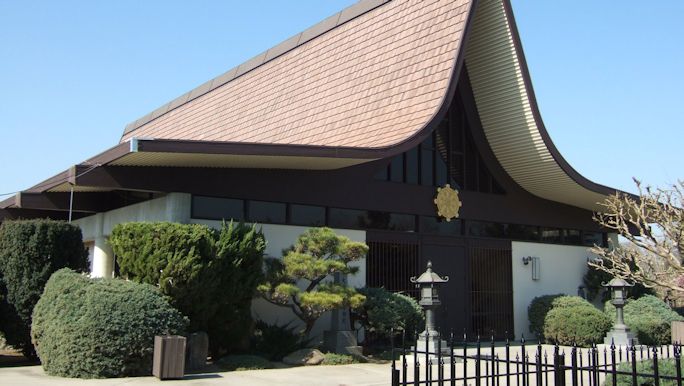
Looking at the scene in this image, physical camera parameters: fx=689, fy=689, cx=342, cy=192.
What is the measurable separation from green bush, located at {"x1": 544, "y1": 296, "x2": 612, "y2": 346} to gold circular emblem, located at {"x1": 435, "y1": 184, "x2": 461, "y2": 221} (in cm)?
393

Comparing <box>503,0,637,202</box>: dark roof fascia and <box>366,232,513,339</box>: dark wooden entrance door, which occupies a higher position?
<box>503,0,637,202</box>: dark roof fascia

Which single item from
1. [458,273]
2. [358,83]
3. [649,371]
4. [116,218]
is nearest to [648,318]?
[458,273]

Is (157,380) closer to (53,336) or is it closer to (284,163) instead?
(53,336)

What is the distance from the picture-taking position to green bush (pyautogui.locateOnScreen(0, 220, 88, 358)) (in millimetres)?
13219

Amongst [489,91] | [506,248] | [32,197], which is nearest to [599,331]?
[506,248]

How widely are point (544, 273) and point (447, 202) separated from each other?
4631 millimetres

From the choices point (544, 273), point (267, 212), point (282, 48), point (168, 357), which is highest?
point (282, 48)

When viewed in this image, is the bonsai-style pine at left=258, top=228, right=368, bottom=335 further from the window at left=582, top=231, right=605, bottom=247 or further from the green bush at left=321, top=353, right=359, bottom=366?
the window at left=582, top=231, right=605, bottom=247

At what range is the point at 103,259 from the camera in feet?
59.4

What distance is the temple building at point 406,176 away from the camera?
14891 mm

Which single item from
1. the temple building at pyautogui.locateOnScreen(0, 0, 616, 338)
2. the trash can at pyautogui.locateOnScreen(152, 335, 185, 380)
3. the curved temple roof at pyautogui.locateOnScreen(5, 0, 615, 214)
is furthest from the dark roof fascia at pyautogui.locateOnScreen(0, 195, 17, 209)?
the trash can at pyautogui.locateOnScreen(152, 335, 185, 380)

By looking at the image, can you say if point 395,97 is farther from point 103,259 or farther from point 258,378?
point 258,378

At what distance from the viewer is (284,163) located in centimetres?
1489

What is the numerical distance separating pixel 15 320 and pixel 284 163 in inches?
243
